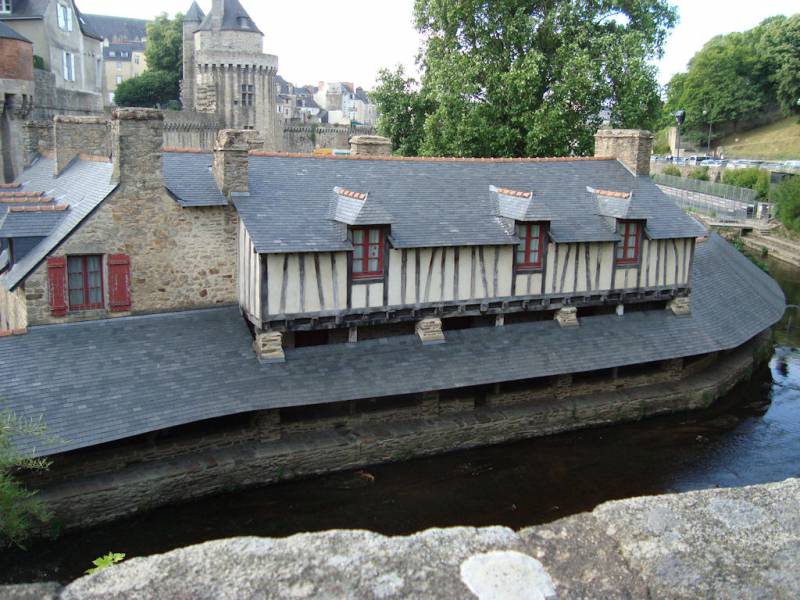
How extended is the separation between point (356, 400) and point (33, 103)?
2138 centimetres

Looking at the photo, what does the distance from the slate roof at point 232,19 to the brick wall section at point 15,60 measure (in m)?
22.1

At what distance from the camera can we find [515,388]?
15750 mm

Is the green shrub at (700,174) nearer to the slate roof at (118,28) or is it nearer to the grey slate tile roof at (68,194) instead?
the grey slate tile roof at (68,194)

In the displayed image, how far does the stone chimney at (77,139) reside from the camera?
1812 cm

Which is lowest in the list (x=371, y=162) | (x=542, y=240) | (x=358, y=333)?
(x=358, y=333)

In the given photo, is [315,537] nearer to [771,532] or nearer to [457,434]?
[771,532]

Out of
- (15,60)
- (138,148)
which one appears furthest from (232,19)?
(138,148)

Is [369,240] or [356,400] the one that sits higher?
[369,240]

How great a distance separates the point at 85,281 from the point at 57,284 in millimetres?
486

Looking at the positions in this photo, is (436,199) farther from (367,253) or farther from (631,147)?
(631,147)

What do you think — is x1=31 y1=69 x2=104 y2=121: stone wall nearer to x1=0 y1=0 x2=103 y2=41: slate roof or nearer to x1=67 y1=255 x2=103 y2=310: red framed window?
x1=0 y1=0 x2=103 y2=41: slate roof

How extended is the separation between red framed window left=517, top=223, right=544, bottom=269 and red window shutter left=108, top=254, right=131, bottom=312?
7.66m

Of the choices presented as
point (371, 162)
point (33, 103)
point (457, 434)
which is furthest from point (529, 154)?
point (33, 103)

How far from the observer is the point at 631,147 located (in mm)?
19203
